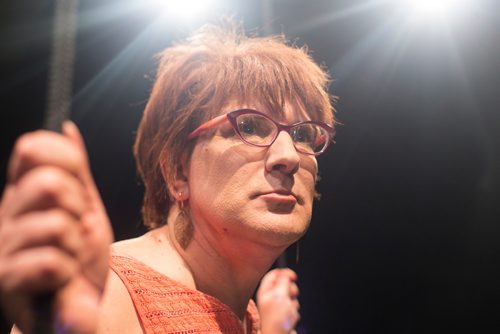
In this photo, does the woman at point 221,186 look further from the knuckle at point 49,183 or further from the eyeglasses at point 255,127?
the knuckle at point 49,183

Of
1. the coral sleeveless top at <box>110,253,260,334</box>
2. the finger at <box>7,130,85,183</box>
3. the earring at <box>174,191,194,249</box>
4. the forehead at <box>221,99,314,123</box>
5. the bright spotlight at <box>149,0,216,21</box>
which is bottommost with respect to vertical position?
the coral sleeveless top at <box>110,253,260,334</box>

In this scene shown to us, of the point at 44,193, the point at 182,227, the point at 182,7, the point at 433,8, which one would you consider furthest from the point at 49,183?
the point at 433,8

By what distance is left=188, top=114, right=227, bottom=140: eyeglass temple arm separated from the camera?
98 cm

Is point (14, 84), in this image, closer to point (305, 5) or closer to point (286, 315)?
point (305, 5)

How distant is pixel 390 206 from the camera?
2.43 metres

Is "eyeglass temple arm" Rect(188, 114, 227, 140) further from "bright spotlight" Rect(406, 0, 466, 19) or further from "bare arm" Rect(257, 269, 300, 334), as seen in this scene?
"bright spotlight" Rect(406, 0, 466, 19)

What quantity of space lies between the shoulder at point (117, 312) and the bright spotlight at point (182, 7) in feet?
4.40

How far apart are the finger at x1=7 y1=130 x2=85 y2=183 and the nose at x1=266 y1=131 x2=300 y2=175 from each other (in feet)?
1.80

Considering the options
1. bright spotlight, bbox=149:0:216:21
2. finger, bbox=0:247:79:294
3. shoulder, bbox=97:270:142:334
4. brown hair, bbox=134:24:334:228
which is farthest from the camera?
bright spotlight, bbox=149:0:216:21

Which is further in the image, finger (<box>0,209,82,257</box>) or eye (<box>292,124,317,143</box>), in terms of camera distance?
eye (<box>292,124,317,143</box>)

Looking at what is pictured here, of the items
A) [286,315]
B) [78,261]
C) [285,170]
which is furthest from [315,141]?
[78,261]

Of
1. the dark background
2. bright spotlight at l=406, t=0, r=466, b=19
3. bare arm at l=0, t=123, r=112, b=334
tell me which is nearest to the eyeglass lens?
bare arm at l=0, t=123, r=112, b=334

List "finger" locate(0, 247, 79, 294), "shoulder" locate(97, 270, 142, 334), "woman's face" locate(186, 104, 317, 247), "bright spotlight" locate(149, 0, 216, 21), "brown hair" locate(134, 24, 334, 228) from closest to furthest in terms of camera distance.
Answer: "finger" locate(0, 247, 79, 294) → "shoulder" locate(97, 270, 142, 334) → "woman's face" locate(186, 104, 317, 247) → "brown hair" locate(134, 24, 334, 228) → "bright spotlight" locate(149, 0, 216, 21)

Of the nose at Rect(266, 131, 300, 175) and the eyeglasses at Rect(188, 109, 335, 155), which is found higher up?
the eyeglasses at Rect(188, 109, 335, 155)
